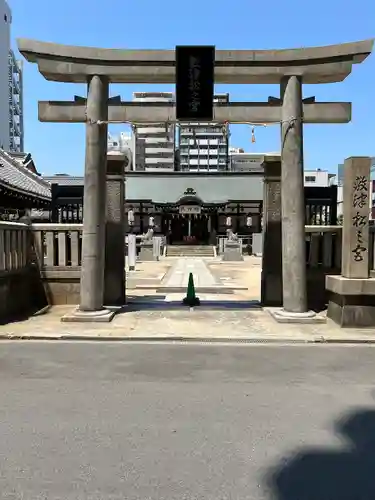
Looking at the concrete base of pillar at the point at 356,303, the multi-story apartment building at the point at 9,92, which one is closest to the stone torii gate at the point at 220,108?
the concrete base of pillar at the point at 356,303

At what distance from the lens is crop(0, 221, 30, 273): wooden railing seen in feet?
30.3

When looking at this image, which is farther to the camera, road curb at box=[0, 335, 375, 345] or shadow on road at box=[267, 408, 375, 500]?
road curb at box=[0, 335, 375, 345]

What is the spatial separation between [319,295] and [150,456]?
808cm

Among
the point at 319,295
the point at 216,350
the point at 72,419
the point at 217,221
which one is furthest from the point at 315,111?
the point at 217,221

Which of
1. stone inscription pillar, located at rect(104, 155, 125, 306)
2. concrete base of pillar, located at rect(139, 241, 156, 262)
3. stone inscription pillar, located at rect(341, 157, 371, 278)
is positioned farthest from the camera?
concrete base of pillar, located at rect(139, 241, 156, 262)

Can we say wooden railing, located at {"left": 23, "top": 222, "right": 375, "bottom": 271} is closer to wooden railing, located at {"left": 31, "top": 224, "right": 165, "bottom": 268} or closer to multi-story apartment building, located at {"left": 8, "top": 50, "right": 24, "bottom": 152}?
wooden railing, located at {"left": 31, "top": 224, "right": 165, "bottom": 268}

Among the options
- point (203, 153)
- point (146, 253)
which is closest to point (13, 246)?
point (146, 253)

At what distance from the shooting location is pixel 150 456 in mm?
3568

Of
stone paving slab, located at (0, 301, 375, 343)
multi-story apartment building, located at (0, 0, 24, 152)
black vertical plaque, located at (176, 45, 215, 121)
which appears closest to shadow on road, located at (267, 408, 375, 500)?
stone paving slab, located at (0, 301, 375, 343)

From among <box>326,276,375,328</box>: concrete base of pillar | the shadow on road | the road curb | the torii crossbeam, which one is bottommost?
the road curb

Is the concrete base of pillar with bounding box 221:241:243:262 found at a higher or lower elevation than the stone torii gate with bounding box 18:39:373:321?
lower

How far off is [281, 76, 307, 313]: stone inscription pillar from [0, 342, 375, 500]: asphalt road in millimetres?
2618

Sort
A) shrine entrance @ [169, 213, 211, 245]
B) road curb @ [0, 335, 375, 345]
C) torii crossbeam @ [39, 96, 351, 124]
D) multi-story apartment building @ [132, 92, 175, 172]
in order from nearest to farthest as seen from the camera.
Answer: road curb @ [0, 335, 375, 345], torii crossbeam @ [39, 96, 351, 124], shrine entrance @ [169, 213, 211, 245], multi-story apartment building @ [132, 92, 175, 172]

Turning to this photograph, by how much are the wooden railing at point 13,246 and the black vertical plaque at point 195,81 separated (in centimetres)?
451
